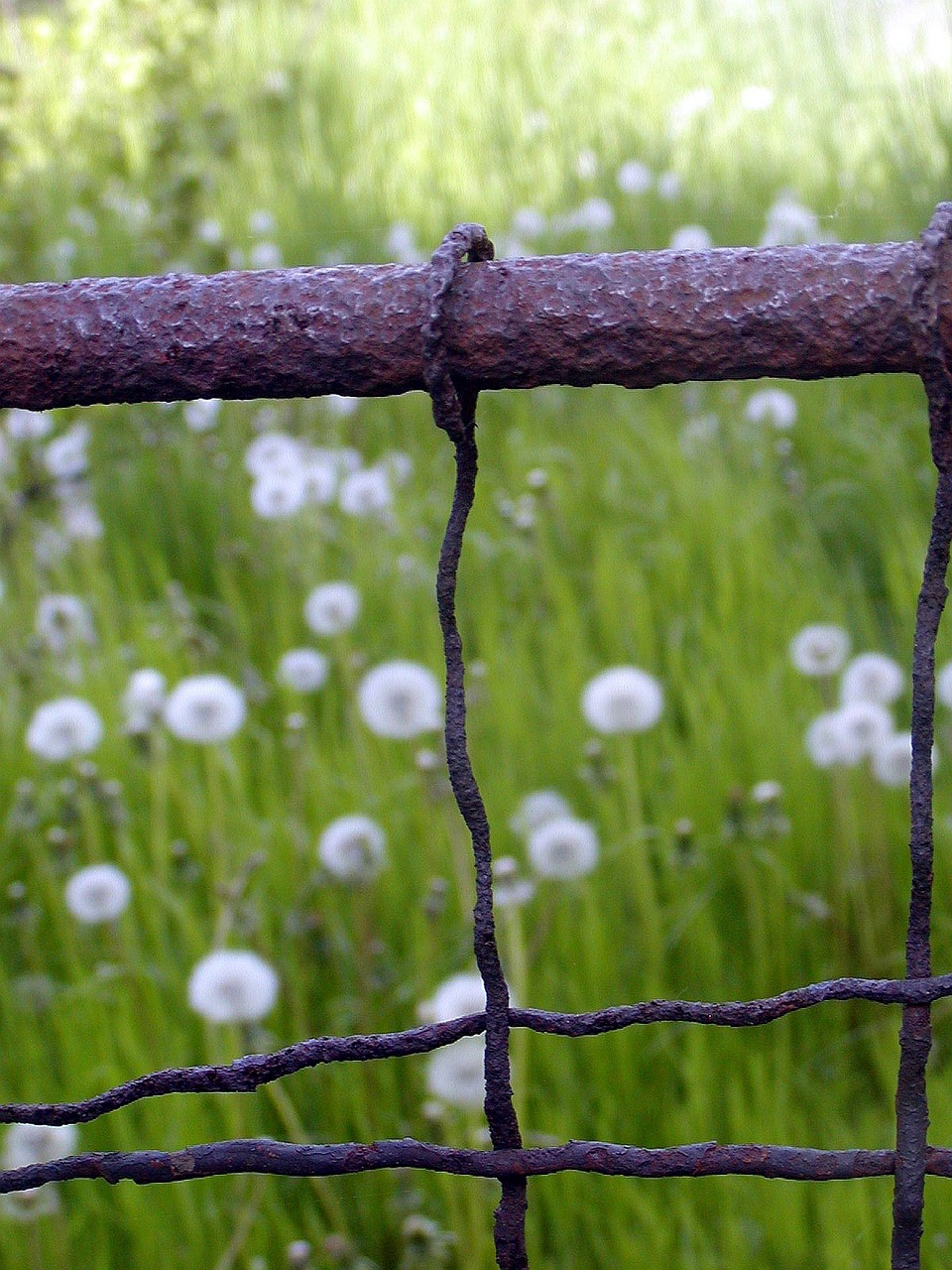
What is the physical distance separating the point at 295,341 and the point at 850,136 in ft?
8.33

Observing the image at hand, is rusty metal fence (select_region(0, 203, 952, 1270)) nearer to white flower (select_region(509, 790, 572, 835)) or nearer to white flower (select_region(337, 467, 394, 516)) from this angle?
white flower (select_region(509, 790, 572, 835))

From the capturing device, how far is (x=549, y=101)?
304 cm

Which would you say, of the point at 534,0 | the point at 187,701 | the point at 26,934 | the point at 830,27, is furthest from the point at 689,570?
the point at 534,0

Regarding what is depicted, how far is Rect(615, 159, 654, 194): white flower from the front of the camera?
2709 millimetres

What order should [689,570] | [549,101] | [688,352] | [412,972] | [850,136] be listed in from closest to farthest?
[688,352] → [412,972] → [689,570] → [850,136] → [549,101]

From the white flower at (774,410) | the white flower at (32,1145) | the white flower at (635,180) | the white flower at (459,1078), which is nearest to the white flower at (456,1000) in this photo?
the white flower at (459,1078)

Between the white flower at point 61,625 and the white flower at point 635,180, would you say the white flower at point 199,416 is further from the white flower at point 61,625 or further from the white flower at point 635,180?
the white flower at point 635,180

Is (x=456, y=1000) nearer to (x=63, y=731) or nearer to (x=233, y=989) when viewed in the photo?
(x=233, y=989)

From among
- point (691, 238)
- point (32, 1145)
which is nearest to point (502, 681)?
point (32, 1145)

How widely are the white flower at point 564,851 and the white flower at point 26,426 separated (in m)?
1.21

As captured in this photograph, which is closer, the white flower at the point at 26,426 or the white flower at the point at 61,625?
A: the white flower at the point at 61,625

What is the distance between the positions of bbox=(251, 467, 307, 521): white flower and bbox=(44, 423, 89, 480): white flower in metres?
0.38

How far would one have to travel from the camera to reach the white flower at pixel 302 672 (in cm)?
162

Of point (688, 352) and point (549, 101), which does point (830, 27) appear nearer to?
point (549, 101)
